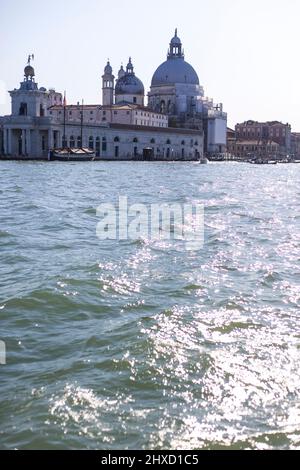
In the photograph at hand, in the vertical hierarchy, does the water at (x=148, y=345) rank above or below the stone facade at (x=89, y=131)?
below

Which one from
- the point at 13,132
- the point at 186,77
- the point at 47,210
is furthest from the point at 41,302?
the point at 186,77

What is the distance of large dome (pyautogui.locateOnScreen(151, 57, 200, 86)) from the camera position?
8812cm

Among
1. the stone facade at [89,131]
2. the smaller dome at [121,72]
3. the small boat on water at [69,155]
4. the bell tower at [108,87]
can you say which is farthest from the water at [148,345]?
the smaller dome at [121,72]

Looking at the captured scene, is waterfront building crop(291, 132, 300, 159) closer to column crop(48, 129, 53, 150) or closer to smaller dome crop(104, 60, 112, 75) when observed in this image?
smaller dome crop(104, 60, 112, 75)

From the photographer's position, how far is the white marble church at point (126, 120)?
210 ft

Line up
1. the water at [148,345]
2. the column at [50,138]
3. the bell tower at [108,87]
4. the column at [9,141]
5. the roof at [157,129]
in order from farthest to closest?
the bell tower at [108,87], the roof at [157,129], the column at [9,141], the column at [50,138], the water at [148,345]

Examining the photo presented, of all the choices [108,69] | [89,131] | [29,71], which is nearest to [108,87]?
[108,69]

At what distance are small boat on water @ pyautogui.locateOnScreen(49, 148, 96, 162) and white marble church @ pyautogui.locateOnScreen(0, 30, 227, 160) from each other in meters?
1.97

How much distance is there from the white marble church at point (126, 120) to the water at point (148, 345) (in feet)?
177

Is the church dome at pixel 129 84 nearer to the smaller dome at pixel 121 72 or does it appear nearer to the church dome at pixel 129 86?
the church dome at pixel 129 86

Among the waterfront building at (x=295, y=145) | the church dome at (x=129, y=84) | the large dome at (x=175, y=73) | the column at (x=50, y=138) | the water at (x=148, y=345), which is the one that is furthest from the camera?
the waterfront building at (x=295, y=145)

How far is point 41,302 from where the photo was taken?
20.4 ft

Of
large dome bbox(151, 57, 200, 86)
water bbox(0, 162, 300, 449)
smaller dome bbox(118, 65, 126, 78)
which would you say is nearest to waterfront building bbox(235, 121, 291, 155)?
large dome bbox(151, 57, 200, 86)

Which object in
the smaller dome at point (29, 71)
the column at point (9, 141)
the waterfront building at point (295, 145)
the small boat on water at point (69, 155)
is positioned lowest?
the small boat on water at point (69, 155)
